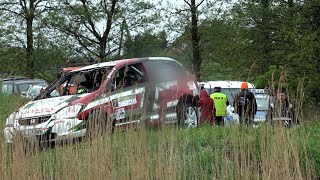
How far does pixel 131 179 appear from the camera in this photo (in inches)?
200

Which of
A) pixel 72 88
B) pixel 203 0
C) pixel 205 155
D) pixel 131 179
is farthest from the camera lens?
pixel 203 0

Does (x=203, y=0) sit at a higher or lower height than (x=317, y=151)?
higher

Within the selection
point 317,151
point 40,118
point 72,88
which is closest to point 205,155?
point 317,151

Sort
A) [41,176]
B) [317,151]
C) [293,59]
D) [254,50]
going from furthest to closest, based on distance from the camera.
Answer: [254,50] < [293,59] < [317,151] < [41,176]

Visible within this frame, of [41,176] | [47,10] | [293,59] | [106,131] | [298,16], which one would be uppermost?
[47,10]

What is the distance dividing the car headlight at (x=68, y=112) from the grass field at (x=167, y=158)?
1.54 metres

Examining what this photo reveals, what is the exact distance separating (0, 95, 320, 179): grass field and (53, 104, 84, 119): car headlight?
154 centimetres

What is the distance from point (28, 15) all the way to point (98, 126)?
19.9m

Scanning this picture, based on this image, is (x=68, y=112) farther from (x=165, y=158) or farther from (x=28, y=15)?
(x=28, y=15)

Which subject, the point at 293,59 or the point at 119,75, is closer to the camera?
the point at 119,75

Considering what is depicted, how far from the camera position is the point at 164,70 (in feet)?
32.7

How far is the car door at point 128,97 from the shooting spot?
6058 millimetres

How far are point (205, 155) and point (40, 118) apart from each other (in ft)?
9.89

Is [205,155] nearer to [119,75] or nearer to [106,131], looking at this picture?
[106,131]
